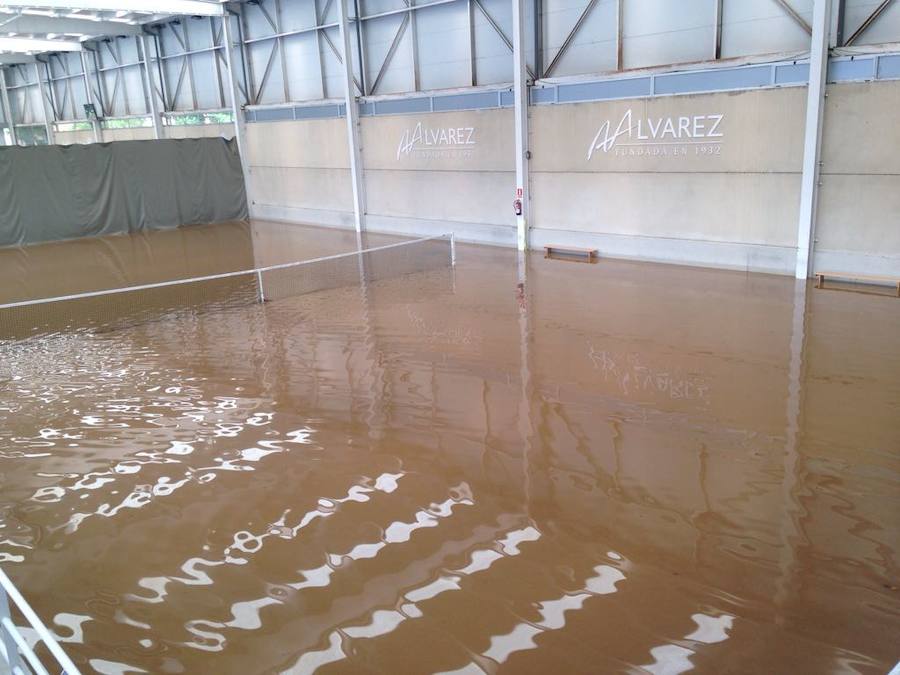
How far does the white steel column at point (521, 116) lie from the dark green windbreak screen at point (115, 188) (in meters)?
12.9

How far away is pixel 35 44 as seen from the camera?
91.7 feet

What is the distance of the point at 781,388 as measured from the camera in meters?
7.26

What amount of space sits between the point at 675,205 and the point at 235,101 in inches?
637

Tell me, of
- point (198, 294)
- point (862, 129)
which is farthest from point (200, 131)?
point (862, 129)

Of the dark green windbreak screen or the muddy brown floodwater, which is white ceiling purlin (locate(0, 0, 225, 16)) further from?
the muddy brown floodwater

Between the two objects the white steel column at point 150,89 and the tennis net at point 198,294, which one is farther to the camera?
the white steel column at point 150,89

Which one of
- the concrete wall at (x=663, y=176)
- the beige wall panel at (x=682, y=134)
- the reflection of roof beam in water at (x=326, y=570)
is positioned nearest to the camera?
the reflection of roof beam in water at (x=326, y=570)

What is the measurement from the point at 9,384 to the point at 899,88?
12.7 meters

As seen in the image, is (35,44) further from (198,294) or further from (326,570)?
(326,570)

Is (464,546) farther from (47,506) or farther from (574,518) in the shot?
(47,506)

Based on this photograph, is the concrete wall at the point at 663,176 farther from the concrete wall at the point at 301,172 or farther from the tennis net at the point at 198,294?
the tennis net at the point at 198,294

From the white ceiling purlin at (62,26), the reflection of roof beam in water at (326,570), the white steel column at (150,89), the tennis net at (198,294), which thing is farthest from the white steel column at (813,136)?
the white ceiling purlin at (62,26)

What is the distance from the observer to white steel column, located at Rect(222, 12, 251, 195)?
22.7 metres

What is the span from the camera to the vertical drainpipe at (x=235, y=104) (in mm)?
22703
